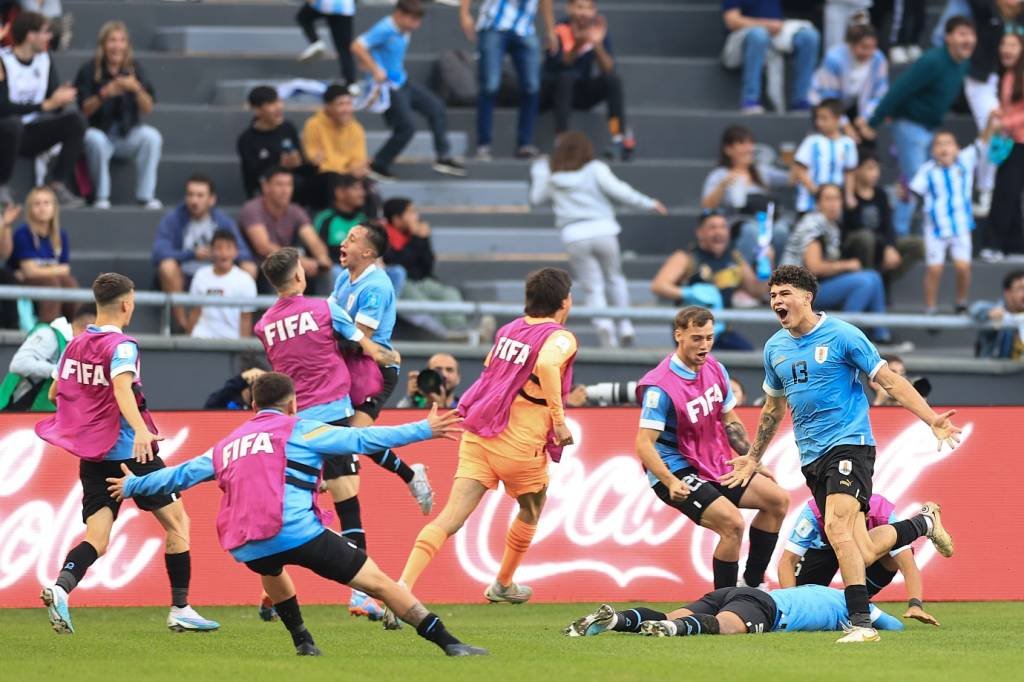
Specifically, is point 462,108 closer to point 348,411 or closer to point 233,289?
point 233,289

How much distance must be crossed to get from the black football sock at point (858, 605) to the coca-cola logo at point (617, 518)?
3.40 meters

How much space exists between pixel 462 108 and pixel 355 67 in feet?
5.34

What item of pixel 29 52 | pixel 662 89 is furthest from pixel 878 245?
pixel 29 52

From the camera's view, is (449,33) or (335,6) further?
(449,33)

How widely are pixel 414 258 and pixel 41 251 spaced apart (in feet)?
11.0

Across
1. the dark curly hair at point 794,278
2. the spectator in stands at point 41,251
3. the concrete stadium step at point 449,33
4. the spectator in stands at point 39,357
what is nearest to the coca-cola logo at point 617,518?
the spectator in stands at point 39,357

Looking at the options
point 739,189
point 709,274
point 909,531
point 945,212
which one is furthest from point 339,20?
point 909,531

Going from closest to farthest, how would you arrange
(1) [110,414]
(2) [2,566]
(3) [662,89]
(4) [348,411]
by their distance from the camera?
(1) [110,414], (4) [348,411], (2) [2,566], (3) [662,89]

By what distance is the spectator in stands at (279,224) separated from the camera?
694 inches

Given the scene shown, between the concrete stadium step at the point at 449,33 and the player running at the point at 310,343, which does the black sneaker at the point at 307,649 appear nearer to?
the player running at the point at 310,343

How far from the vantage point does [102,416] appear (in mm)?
11633

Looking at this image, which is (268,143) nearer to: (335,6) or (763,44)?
(335,6)

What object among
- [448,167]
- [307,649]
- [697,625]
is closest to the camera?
[307,649]

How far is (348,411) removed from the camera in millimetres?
12398
